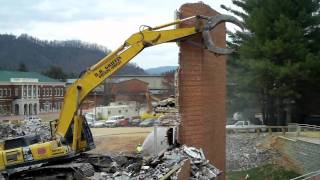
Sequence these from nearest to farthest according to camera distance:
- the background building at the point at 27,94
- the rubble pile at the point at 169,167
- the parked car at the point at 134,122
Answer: the rubble pile at the point at 169,167
the parked car at the point at 134,122
the background building at the point at 27,94

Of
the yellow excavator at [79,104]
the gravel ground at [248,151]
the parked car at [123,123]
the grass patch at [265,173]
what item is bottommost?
the grass patch at [265,173]

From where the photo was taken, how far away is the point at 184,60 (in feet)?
43.4

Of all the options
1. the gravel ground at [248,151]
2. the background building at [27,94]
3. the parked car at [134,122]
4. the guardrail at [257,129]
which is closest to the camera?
the gravel ground at [248,151]

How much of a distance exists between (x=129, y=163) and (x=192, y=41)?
13.4ft

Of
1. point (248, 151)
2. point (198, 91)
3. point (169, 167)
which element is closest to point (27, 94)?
point (248, 151)

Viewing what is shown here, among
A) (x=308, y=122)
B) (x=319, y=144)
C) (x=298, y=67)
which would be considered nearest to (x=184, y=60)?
(x=319, y=144)

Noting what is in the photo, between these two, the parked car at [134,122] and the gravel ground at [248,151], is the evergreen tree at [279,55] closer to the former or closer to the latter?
the gravel ground at [248,151]

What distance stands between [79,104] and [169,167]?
10.8 feet

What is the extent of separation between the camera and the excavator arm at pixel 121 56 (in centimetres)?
1327

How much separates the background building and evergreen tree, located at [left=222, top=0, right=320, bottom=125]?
4691 cm

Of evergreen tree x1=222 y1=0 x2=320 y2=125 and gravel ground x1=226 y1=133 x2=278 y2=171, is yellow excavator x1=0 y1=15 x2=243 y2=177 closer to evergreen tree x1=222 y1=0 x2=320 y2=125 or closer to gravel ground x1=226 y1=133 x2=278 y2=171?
gravel ground x1=226 y1=133 x2=278 y2=171

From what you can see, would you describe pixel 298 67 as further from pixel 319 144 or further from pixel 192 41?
pixel 192 41

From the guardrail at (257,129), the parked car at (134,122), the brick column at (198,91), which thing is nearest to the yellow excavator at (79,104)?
the brick column at (198,91)

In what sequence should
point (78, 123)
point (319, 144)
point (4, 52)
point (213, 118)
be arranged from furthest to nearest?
point (4, 52) < point (319, 144) < point (213, 118) < point (78, 123)
